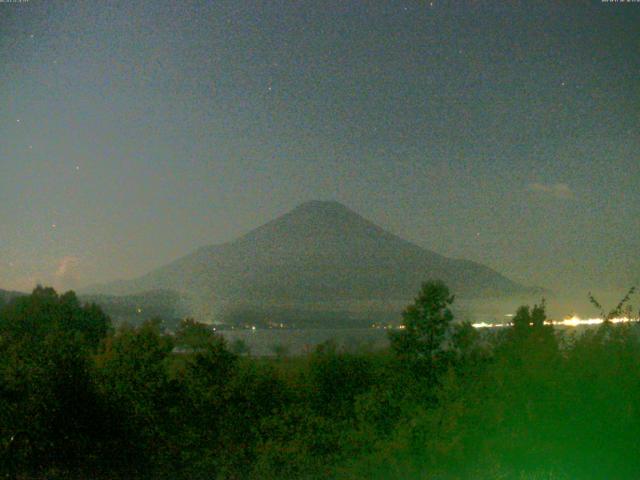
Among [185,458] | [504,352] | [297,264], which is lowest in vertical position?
[185,458]

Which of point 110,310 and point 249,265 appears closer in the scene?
point 110,310

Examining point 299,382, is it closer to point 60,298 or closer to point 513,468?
point 513,468

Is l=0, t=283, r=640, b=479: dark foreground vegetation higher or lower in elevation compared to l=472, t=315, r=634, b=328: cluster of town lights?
lower

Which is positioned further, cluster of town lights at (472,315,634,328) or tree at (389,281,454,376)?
tree at (389,281,454,376)

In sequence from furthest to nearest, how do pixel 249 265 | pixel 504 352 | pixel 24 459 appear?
pixel 249 265, pixel 24 459, pixel 504 352

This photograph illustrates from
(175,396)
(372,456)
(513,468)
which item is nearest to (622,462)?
(513,468)

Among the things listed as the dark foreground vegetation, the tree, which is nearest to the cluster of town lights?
the dark foreground vegetation

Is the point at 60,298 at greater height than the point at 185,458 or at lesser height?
greater

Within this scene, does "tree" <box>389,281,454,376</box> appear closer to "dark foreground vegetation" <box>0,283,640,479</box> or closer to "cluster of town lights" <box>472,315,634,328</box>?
"dark foreground vegetation" <box>0,283,640,479</box>

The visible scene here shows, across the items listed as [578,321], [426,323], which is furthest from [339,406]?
[578,321]
